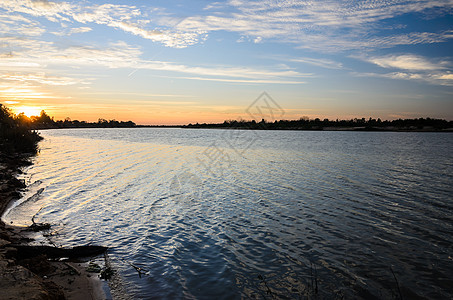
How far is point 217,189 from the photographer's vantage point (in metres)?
20.9

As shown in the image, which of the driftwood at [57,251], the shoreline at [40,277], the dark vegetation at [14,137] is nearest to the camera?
the shoreline at [40,277]

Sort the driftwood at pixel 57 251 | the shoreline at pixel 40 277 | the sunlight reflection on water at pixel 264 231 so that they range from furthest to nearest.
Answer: the driftwood at pixel 57 251 → the sunlight reflection on water at pixel 264 231 → the shoreline at pixel 40 277

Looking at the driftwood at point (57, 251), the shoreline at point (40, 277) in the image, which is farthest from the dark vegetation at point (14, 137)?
the shoreline at point (40, 277)

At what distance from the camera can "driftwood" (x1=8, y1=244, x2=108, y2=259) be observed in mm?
9156

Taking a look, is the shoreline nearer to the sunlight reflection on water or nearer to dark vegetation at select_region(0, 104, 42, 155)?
the sunlight reflection on water

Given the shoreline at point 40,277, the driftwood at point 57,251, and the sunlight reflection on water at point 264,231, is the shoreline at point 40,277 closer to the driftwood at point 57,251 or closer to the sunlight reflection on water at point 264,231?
the driftwood at point 57,251

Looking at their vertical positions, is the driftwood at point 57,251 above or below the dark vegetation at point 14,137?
below

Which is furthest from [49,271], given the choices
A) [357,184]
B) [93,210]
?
[357,184]

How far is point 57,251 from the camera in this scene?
380 inches

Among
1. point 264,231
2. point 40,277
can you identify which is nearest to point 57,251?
point 40,277

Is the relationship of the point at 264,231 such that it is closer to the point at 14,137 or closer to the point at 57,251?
the point at 57,251

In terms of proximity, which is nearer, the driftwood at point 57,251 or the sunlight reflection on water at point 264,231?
the sunlight reflection on water at point 264,231

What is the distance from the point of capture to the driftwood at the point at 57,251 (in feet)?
30.0

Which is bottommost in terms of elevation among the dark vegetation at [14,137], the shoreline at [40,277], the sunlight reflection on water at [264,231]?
the sunlight reflection on water at [264,231]
